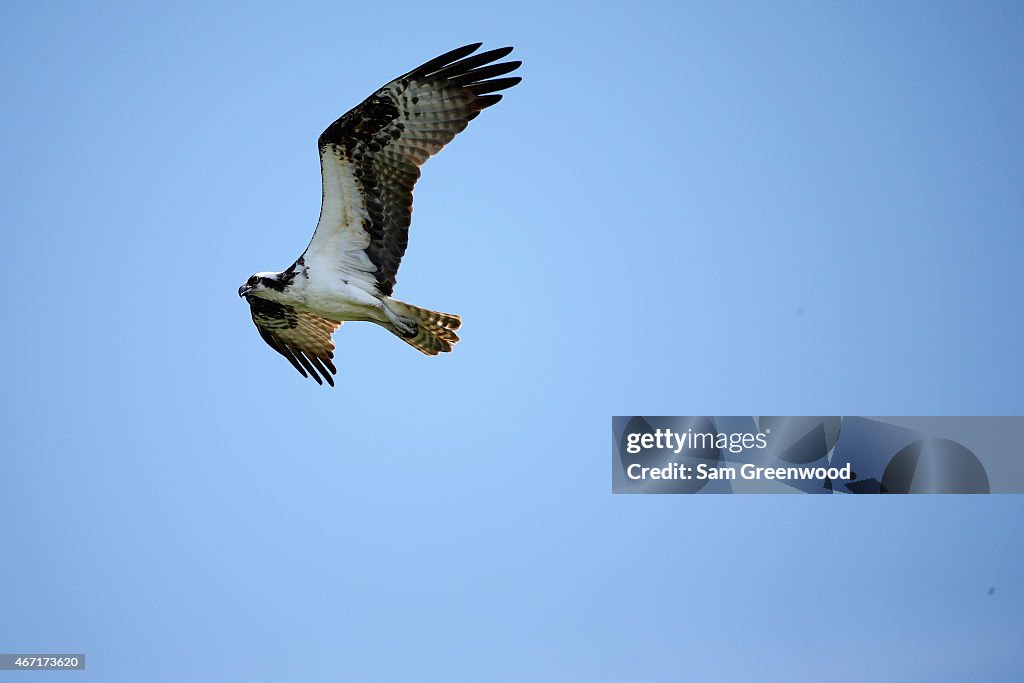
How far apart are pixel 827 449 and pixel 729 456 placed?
99 cm

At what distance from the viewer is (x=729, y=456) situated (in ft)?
54.9

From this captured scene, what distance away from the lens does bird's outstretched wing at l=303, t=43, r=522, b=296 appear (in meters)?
14.3

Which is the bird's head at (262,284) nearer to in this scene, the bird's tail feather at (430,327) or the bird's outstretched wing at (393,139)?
the bird's outstretched wing at (393,139)

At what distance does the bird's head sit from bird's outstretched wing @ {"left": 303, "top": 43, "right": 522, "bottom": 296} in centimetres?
34

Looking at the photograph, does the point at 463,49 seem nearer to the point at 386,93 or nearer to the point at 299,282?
the point at 386,93

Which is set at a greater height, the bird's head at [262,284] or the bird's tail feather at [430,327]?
the bird's head at [262,284]

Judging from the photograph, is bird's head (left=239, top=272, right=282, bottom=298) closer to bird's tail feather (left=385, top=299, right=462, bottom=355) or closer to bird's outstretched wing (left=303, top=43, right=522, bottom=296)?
bird's outstretched wing (left=303, top=43, right=522, bottom=296)

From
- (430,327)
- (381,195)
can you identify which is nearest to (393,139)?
(381,195)

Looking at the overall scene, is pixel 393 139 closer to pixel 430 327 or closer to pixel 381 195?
pixel 381 195

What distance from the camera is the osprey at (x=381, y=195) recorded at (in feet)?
46.9

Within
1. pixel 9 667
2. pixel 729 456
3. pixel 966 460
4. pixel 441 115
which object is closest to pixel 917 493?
pixel 966 460

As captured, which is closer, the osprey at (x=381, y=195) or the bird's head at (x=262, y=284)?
the osprey at (x=381, y=195)

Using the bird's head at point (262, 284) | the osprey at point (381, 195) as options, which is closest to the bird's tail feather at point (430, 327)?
the osprey at point (381, 195)

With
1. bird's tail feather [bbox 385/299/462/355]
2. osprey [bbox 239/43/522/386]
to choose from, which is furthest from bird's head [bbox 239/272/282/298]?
bird's tail feather [bbox 385/299/462/355]
